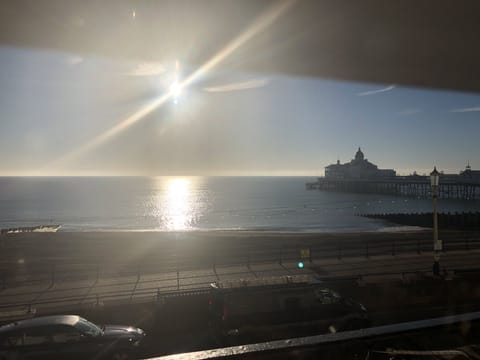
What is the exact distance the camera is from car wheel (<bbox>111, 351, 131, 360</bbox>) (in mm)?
6402

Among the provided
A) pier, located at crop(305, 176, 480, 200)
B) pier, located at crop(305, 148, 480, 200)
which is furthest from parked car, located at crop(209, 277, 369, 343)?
pier, located at crop(305, 176, 480, 200)

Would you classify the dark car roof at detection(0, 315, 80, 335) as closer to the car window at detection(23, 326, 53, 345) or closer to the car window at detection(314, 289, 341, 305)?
the car window at detection(23, 326, 53, 345)

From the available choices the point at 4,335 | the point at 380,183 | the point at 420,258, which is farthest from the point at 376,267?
the point at 380,183

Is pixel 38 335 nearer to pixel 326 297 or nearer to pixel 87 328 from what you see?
pixel 87 328

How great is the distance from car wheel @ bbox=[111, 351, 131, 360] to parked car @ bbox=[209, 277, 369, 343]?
1813 mm

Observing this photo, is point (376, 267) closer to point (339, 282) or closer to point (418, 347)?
point (339, 282)

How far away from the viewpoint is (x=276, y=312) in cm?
786

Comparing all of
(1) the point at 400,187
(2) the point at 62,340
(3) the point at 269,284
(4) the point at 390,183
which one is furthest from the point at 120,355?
(1) the point at 400,187

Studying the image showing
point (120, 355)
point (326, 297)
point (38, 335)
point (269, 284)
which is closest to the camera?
point (38, 335)

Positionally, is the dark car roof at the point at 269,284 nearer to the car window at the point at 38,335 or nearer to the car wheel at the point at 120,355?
the car wheel at the point at 120,355

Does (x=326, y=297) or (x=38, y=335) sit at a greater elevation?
(x=38, y=335)

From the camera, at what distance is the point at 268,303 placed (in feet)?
25.7

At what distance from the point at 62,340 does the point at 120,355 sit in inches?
41.6

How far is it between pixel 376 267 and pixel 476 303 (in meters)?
6.53
